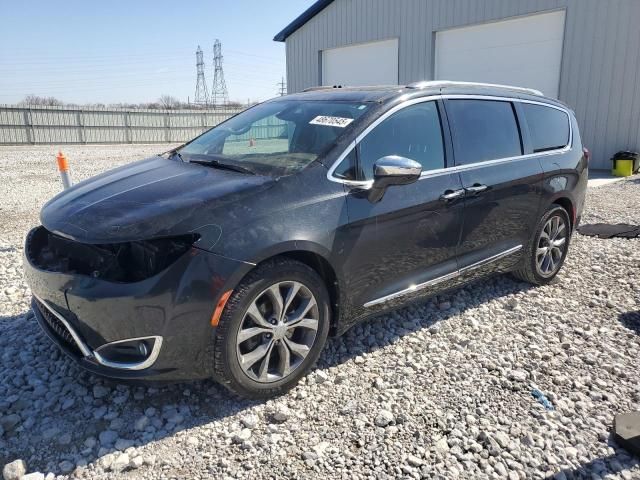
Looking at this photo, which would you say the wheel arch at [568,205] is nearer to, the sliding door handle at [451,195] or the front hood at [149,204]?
the sliding door handle at [451,195]

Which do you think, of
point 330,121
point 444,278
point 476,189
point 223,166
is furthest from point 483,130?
point 223,166

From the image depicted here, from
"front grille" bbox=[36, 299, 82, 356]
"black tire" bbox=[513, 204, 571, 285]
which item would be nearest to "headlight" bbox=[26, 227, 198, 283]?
"front grille" bbox=[36, 299, 82, 356]

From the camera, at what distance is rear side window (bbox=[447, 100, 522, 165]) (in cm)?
380

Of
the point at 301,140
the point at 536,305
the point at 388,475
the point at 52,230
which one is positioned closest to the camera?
the point at 388,475

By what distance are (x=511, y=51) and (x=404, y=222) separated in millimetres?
11710

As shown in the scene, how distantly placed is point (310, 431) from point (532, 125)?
335 cm

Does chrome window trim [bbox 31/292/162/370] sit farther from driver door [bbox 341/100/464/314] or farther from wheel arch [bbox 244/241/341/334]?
driver door [bbox 341/100/464/314]

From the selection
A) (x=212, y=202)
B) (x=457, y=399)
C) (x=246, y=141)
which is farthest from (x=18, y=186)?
(x=457, y=399)

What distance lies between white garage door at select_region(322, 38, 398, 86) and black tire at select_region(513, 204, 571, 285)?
1156cm

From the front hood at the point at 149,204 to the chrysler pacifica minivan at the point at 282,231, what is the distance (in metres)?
0.01

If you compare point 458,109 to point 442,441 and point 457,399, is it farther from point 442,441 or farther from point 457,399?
point 442,441

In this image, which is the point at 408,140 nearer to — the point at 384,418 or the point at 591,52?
the point at 384,418

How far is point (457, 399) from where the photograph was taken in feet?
9.71

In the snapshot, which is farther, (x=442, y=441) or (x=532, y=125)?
(x=532, y=125)
